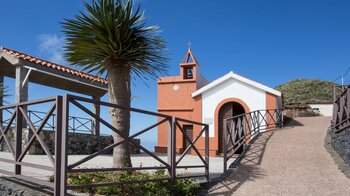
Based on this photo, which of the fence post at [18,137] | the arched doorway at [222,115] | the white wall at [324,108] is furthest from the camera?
the white wall at [324,108]

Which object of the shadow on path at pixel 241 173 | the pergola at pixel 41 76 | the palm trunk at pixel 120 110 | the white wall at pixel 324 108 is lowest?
the shadow on path at pixel 241 173

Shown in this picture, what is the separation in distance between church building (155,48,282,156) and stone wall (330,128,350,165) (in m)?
7.28

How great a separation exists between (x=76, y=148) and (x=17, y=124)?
8268 mm

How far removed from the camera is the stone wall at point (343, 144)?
28.7 feet

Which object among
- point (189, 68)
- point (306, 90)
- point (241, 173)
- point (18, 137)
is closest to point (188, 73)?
point (189, 68)

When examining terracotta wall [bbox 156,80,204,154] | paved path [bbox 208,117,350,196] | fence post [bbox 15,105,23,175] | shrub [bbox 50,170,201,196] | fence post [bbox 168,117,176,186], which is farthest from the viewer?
terracotta wall [bbox 156,80,204,154]

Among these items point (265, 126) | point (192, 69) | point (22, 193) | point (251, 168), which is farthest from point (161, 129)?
point (22, 193)

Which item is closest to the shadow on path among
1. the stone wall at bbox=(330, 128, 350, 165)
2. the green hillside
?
→ the stone wall at bbox=(330, 128, 350, 165)

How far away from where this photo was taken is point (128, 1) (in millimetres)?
7180

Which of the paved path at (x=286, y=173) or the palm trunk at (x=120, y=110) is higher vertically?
the palm trunk at (x=120, y=110)

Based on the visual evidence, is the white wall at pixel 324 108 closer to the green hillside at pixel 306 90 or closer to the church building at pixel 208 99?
the green hillside at pixel 306 90

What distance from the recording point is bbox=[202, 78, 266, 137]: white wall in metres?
18.0

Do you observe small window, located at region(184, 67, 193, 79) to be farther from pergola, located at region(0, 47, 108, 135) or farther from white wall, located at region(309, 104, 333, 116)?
white wall, located at region(309, 104, 333, 116)

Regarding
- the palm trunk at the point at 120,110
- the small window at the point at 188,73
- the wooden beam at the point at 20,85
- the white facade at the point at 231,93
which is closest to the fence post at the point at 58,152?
the palm trunk at the point at 120,110
